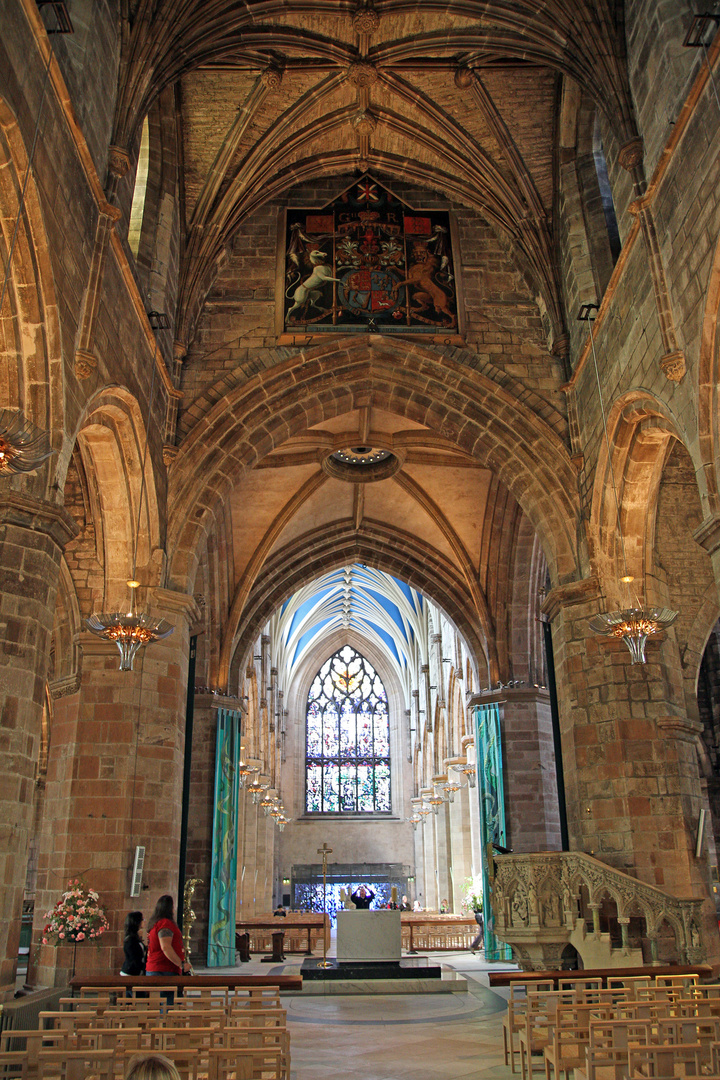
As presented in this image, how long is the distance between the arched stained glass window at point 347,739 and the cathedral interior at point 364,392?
1774 cm

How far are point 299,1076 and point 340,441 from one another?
11.3 metres

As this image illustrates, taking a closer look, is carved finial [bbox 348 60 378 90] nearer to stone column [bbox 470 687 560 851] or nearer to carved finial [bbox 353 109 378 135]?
carved finial [bbox 353 109 378 135]

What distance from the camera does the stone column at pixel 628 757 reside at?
390 inches

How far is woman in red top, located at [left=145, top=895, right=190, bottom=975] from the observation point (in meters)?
6.83

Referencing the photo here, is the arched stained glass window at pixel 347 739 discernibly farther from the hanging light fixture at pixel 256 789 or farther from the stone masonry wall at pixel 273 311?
the stone masonry wall at pixel 273 311

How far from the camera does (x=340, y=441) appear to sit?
52.9 ft

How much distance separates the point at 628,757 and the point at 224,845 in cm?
808

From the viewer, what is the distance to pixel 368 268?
13.1m

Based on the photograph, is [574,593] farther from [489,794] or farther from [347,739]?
[347,739]

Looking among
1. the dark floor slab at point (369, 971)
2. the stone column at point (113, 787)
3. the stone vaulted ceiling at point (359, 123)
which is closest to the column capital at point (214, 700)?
the stone vaulted ceiling at point (359, 123)

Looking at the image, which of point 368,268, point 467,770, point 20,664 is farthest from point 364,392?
point 467,770

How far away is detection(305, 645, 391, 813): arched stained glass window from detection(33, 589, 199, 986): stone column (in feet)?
79.3

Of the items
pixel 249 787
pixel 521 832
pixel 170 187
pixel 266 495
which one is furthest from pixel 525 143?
pixel 249 787

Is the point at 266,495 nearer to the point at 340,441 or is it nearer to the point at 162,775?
the point at 340,441
